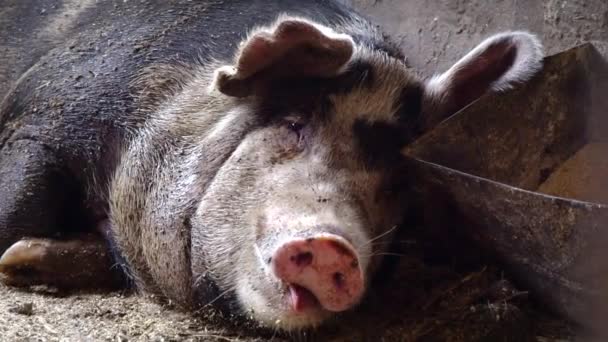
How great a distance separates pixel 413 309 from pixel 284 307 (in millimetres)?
461

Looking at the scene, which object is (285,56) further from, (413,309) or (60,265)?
(60,265)

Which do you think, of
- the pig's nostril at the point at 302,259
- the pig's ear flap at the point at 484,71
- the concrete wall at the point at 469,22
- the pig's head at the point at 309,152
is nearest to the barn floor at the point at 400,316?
the pig's head at the point at 309,152

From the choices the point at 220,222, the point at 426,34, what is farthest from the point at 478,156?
the point at 426,34

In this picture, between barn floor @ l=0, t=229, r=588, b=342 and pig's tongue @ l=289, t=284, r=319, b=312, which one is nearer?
pig's tongue @ l=289, t=284, r=319, b=312

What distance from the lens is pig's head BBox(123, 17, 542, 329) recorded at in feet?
7.75

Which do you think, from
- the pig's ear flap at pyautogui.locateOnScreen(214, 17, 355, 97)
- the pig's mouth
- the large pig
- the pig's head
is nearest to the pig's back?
the large pig

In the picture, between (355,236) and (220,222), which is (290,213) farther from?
(220,222)

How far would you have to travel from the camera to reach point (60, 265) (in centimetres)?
315

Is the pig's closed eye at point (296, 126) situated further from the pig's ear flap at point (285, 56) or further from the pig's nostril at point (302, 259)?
the pig's nostril at point (302, 259)

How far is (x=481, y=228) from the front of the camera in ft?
8.39

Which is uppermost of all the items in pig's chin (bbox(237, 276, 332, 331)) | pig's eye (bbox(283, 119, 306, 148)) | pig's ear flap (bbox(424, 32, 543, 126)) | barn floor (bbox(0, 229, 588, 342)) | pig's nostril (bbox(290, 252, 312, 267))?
pig's ear flap (bbox(424, 32, 543, 126))

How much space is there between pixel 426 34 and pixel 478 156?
1530 mm

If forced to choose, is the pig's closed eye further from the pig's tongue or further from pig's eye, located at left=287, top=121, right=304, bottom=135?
the pig's tongue

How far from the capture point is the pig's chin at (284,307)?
7.56ft
